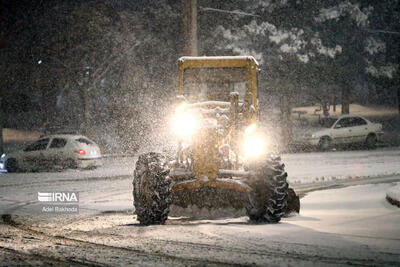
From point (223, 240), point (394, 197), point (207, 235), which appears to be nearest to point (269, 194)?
point (207, 235)

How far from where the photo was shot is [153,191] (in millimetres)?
10172

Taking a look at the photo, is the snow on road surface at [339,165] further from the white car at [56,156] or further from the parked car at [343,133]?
the white car at [56,156]

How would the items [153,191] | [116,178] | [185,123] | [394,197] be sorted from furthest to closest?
[116,178] < [394,197] < [185,123] < [153,191]

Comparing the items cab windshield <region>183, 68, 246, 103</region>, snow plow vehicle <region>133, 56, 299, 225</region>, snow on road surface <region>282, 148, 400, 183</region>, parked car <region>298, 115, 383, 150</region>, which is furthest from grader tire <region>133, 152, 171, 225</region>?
parked car <region>298, 115, 383, 150</region>

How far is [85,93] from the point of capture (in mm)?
35531

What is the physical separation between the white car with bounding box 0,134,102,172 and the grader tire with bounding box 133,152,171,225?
12836mm

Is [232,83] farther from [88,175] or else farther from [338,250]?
[88,175]

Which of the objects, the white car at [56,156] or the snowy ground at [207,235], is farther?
the white car at [56,156]

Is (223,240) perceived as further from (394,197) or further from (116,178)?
(116,178)

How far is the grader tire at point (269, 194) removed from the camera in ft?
33.1

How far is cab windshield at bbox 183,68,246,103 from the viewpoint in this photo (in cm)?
1200

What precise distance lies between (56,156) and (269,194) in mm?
14413

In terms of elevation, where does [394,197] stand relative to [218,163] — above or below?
below

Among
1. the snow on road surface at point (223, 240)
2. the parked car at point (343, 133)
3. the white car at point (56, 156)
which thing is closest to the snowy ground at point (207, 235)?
the snow on road surface at point (223, 240)
